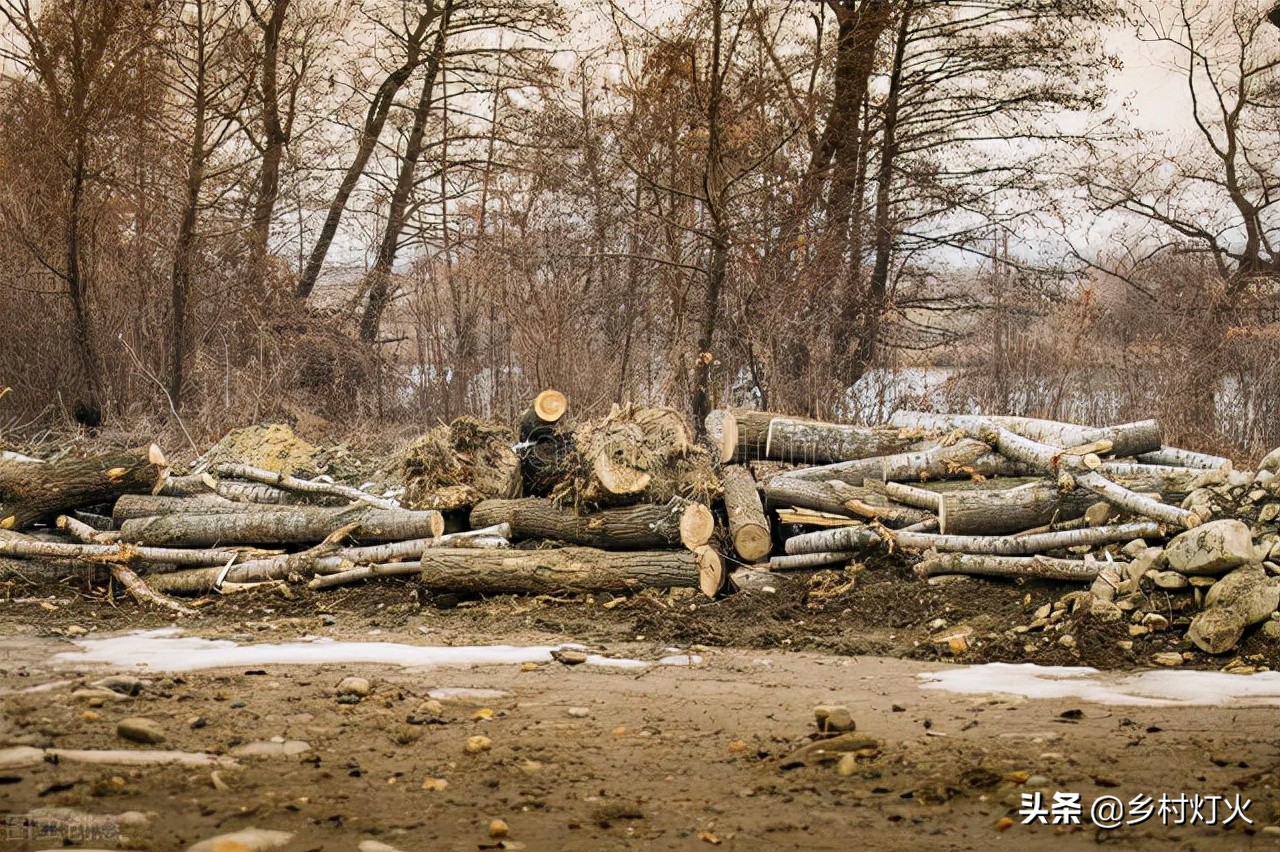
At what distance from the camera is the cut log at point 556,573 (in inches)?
310

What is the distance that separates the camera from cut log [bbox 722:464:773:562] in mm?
8414

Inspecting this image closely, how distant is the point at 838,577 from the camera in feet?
26.3

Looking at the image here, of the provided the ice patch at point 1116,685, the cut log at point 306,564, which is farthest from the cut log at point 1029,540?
the cut log at point 306,564

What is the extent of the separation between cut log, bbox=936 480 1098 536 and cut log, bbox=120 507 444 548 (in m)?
3.81

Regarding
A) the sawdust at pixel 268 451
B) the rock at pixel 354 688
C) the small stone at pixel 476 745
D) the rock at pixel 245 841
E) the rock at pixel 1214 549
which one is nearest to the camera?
the rock at pixel 245 841

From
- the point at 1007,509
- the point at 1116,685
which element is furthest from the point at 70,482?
the point at 1116,685

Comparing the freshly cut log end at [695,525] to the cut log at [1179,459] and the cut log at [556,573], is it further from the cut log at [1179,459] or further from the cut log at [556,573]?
the cut log at [1179,459]

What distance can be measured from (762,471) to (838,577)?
6.68 feet

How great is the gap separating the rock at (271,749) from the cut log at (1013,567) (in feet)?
15.1

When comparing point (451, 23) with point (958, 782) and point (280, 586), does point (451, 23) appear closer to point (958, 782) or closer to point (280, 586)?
point (280, 586)

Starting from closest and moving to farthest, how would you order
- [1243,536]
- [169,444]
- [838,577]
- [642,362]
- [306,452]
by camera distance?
[1243,536] → [838,577] → [306,452] → [169,444] → [642,362]

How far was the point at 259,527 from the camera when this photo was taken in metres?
8.70

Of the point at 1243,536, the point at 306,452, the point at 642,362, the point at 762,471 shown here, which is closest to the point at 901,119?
the point at 642,362

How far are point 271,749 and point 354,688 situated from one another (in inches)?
36.7
